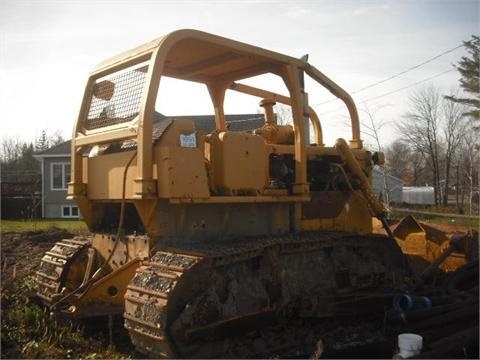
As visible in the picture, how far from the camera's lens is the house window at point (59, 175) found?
29.6m

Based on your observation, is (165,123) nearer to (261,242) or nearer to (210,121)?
(261,242)

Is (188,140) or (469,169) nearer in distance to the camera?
(188,140)

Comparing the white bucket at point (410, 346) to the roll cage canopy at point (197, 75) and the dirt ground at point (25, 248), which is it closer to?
the roll cage canopy at point (197, 75)

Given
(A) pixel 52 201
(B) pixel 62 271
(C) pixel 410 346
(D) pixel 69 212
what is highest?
(A) pixel 52 201

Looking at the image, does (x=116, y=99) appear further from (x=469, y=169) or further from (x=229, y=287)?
(x=469, y=169)

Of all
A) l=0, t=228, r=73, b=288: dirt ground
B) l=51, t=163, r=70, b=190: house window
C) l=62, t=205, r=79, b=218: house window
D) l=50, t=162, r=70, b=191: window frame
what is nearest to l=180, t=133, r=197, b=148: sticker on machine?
l=0, t=228, r=73, b=288: dirt ground

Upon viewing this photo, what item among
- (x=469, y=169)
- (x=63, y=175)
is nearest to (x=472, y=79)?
(x=469, y=169)

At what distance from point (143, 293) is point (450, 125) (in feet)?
130

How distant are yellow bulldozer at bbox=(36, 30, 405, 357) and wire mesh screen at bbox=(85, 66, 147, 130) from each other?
2cm

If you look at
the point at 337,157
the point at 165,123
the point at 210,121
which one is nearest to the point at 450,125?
the point at 210,121

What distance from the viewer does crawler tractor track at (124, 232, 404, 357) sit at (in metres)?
4.42

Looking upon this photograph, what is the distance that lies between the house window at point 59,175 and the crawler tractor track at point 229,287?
84.7 ft

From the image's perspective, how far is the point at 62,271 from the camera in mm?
6145

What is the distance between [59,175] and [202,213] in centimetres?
2643
